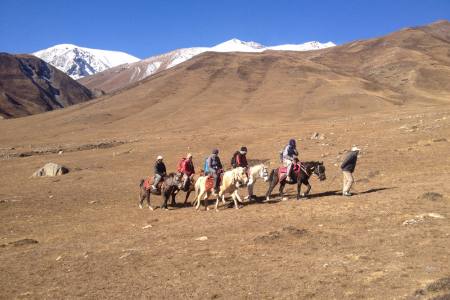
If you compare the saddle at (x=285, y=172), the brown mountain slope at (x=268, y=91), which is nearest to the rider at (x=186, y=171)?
the saddle at (x=285, y=172)

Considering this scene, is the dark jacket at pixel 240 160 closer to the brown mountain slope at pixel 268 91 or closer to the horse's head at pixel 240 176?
the horse's head at pixel 240 176

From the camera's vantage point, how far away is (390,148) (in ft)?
102

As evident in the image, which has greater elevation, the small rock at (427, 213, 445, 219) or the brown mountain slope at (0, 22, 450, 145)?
the brown mountain slope at (0, 22, 450, 145)

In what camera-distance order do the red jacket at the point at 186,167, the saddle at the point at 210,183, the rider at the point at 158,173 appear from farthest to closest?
the rider at the point at 158,173, the red jacket at the point at 186,167, the saddle at the point at 210,183

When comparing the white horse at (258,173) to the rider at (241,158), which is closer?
the white horse at (258,173)

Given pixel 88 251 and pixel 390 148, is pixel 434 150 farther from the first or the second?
pixel 88 251

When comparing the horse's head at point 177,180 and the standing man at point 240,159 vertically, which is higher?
the standing man at point 240,159

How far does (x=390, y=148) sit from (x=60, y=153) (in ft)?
109

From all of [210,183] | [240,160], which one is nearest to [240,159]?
[240,160]

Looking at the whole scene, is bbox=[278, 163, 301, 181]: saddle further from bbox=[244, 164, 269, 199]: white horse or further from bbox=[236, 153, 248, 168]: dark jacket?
bbox=[236, 153, 248, 168]: dark jacket

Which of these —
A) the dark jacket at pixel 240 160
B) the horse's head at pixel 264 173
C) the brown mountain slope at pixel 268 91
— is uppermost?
the brown mountain slope at pixel 268 91

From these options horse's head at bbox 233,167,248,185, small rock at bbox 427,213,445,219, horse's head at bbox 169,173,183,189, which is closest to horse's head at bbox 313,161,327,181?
horse's head at bbox 233,167,248,185

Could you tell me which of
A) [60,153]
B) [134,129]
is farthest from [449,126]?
[134,129]

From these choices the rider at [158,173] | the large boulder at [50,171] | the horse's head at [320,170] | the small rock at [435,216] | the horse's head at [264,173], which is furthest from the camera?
the large boulder at [50,171]
